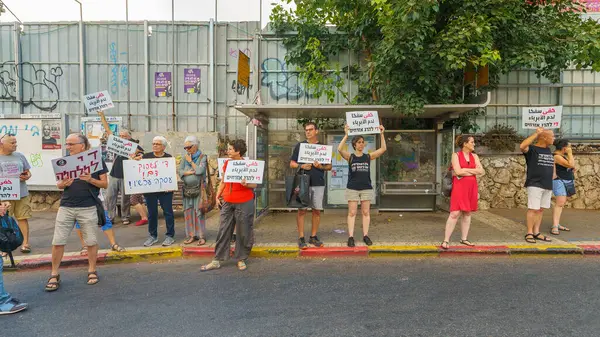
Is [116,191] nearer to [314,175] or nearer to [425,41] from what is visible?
[314,175]

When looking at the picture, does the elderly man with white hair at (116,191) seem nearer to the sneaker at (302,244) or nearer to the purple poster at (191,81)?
the purple poster at (191,81)

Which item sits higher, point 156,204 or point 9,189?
point 9,189

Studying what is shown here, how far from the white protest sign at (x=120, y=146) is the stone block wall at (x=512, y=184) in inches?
325

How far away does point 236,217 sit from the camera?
522 cm

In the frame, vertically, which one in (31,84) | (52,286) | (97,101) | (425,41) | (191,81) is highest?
(425,41)

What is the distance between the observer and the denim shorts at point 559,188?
6.61 meters

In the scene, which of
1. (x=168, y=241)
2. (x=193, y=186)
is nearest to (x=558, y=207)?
(x=193, y=186)

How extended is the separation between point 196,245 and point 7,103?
800 centimetres

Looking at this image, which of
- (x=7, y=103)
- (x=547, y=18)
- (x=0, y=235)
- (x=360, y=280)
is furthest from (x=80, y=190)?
(x=547, y=18)

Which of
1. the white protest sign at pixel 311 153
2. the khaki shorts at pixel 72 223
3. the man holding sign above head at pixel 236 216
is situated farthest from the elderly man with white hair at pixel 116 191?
the white protest sign at pixel 311 153

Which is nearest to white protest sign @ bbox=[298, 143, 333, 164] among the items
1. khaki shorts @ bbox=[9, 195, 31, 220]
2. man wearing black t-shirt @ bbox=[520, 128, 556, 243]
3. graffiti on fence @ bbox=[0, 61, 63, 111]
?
man wearing black t-shirt @ bbox=[520, 128, 556, 243]

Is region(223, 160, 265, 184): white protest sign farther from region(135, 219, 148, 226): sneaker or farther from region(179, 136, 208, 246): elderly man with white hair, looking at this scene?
region(135, 219, 148, 226): sneaker

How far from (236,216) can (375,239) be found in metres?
2.59

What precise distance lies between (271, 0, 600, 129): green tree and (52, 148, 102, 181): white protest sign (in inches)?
215
